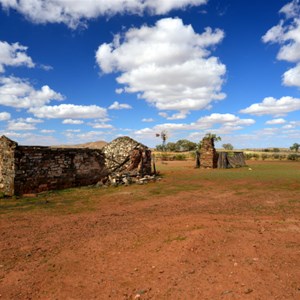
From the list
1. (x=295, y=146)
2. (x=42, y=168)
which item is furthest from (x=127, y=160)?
(x=295, y=146)

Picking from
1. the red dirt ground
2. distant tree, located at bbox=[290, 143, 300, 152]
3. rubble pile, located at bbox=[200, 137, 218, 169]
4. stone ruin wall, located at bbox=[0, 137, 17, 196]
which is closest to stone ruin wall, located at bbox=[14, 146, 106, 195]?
stone ruin wall, located at bbox=[0, 137, 17, 196]

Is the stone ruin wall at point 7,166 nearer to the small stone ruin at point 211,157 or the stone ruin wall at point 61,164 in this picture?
the stone ruin wall at point 61,164

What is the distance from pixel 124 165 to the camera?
779 inches

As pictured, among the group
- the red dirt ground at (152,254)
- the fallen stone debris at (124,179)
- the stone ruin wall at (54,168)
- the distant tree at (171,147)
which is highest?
the distant tree at (171,147)

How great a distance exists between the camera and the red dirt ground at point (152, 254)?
4.39m

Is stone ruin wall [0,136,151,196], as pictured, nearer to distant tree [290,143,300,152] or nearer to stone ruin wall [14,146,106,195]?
stone ruin wall [14,146,106,195]

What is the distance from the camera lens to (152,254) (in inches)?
226

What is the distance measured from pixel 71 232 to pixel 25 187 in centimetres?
830

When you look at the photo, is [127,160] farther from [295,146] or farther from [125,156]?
[295,146]

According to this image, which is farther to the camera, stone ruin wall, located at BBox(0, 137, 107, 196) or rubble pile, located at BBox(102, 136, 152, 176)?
rubble pile, located at BBox(102, 136, 152, 176)

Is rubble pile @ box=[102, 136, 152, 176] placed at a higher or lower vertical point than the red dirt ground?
higher

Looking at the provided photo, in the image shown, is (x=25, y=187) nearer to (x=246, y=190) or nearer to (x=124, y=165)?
(x=124, y=165)

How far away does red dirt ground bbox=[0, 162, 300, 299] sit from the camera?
14.4ft

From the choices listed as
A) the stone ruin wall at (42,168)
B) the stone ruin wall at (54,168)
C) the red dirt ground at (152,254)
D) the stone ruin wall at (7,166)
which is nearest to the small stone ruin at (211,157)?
the stone ruin wall at (54,168)
